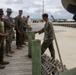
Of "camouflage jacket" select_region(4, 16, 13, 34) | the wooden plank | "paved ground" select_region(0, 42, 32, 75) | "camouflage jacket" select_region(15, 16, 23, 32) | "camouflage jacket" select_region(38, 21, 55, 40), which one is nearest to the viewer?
the wooden plank

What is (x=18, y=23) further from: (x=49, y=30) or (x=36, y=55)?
Result: (x=36, y=55)

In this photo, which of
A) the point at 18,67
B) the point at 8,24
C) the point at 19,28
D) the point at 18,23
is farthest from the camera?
the point at 19,28

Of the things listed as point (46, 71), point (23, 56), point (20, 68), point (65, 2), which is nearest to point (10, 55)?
point (23, 56)

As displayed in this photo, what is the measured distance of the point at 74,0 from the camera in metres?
1.23

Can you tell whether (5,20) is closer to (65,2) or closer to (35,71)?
(35,71)

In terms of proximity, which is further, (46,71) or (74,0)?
(46,71)

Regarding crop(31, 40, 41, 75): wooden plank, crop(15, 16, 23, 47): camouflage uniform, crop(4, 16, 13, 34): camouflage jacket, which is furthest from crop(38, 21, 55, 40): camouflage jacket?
crop(15, 16, 23, 47): camouflage uniform

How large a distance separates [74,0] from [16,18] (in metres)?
10.8

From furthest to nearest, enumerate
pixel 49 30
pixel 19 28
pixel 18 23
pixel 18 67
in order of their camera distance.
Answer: pixel 19 28
pixel 18 23
pixel 49 30
pixel 18 67

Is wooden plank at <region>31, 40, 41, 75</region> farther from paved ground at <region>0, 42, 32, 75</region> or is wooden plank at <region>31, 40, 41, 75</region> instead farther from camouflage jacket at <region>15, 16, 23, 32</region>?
camouflage jacket at <region>15, 16, 23, 32</region>

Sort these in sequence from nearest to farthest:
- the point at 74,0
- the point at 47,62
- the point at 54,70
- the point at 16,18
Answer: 1. the point at 74,0
2. the point at 54,70
3. the point at 47,62
4. the point at 16,18

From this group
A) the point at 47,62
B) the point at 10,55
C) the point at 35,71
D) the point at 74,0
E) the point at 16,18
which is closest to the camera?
the point at 74,0

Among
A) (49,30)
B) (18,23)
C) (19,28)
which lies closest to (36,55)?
(49,30)

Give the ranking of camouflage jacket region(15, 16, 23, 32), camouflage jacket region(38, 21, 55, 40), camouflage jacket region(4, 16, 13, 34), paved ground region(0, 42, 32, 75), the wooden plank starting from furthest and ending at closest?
camouflage jacket region(15, 16, 23, 32) → camouflage jacket region(4, 16, 13, 34) → camouflage jacket region(38, 21, 55, 40) → paved ground region(0, 42, 32, 75) → the wooden plank
